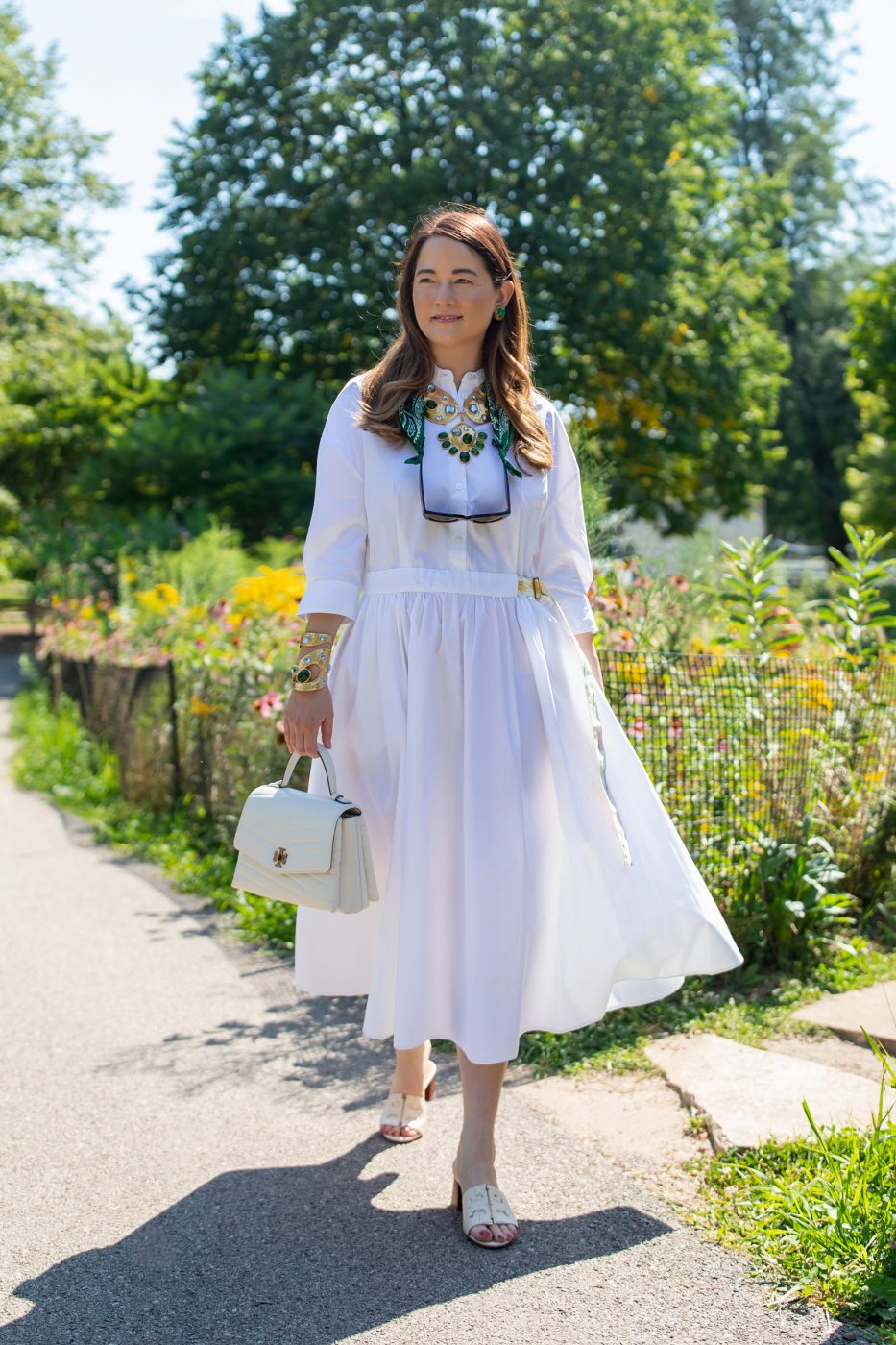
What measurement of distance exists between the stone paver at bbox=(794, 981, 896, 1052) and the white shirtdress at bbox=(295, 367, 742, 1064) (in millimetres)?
1013

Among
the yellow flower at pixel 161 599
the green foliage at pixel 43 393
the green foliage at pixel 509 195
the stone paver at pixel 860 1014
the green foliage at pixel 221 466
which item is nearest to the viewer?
the stone paver at pixel 860 1014

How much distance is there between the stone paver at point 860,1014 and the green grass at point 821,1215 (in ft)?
2.39

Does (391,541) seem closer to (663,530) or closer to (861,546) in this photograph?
(861,546)

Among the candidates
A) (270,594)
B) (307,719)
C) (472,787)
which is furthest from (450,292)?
(270,594)

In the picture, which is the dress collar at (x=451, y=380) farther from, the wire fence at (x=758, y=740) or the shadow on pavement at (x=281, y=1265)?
the shadow on pavement at (x=281, y=1265)

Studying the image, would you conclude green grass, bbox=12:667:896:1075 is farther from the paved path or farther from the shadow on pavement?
the shadow on pavement

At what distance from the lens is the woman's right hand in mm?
2912

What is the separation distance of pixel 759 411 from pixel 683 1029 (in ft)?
59.6

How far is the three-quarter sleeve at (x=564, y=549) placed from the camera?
3146mm

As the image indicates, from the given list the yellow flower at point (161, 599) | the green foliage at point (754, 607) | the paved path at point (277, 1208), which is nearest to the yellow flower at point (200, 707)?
the yellow flower at point (161, 599)

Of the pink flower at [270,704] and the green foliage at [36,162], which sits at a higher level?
the green foliage at [36,162]

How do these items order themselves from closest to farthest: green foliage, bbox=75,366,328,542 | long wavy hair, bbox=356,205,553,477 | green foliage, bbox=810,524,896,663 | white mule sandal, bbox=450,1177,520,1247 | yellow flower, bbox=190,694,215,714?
white mule sandal, bbox=450,1177,520,1247
long wavy hair, bbox=356,205,553,477
green foliage, bbox=810,524,896,663
yellow flower, bbox=190,694,215,714
green foliage, bbox=75,366,328,542

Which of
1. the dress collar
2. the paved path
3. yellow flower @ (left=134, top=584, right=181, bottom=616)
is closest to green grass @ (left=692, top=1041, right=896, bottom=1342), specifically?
the paved path

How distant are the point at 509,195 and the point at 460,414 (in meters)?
15.5
